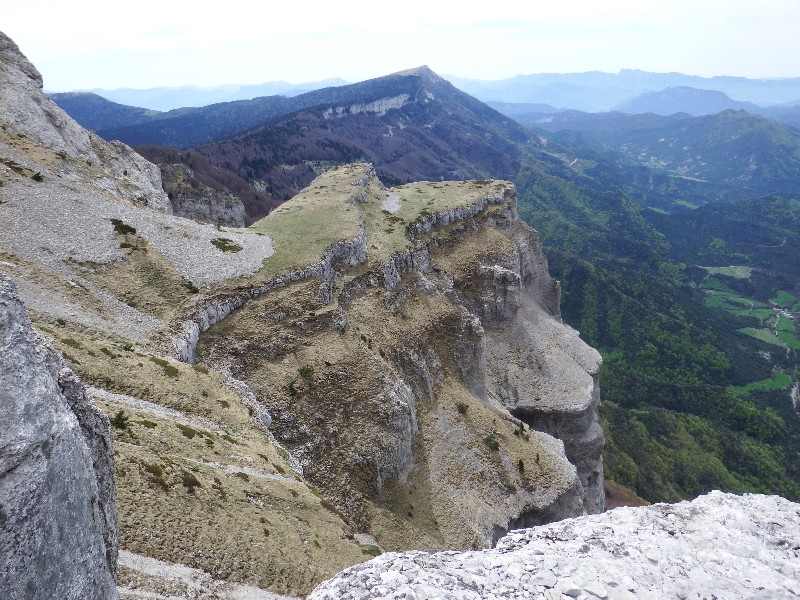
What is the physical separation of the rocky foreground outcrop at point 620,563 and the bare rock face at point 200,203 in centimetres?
11046

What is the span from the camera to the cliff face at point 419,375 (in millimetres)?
41250

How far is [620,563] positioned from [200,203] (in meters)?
120

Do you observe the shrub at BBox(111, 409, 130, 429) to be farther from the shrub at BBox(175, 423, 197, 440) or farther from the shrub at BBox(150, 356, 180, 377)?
the shrub at BBox(150, 356, 180, 377)

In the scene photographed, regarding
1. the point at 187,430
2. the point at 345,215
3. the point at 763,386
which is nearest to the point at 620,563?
the point at 187,430

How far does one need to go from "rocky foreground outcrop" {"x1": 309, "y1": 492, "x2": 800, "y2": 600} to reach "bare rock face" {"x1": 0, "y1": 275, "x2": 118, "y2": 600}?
6.39 meters

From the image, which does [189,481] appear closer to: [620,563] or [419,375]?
[620,563]

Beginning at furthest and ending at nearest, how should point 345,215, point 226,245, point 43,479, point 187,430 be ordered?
1. point 345,215
2. point 226,245
3. point 187,430
4. point 43,479

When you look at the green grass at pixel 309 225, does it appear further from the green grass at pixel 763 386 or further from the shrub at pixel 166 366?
the green grass at pixel 763 386

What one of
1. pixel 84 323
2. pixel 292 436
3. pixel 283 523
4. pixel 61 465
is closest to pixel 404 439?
pixel 292 436

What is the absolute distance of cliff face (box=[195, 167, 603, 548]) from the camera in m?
41.2

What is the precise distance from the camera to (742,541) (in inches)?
661

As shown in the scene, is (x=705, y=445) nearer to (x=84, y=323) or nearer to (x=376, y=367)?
(x=376, y=367)

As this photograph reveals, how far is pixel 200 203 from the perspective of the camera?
118 meters

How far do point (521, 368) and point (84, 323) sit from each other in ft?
173
